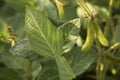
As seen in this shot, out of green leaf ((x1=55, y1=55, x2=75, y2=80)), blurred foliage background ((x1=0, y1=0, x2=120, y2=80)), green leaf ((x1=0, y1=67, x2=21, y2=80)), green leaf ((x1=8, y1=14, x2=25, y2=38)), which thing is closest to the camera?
green leaf ((x1=55, y1=55, x2=75, y2=80))

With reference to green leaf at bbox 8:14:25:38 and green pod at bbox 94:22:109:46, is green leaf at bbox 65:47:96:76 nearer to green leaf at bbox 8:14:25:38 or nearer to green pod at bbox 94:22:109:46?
green pod at bbox 94:22:109:46

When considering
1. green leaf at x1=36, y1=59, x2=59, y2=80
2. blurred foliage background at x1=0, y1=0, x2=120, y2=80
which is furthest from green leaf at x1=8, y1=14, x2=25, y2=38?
green leaf at x1=36, y1=59, x2=59, y2=80

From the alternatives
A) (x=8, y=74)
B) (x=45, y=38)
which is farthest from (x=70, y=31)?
(x=8, y=74)

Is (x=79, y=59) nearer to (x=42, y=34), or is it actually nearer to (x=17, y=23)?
(x=42, y=34)

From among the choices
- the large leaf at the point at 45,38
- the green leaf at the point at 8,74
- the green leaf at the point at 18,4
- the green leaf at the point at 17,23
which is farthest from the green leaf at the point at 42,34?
the green leaf at the point at 18,4

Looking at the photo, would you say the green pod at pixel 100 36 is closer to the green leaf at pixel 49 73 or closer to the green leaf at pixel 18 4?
the green leaf at pixel 49 73

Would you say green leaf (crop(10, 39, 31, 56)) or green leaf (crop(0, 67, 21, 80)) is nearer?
green leaf (crop(10, 39, 31, 56))

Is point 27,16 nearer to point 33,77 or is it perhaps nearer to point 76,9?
point 33,77

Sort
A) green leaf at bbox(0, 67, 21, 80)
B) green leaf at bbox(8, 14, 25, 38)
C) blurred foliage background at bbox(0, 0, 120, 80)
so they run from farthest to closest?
green leaf at bbox(8, 14, 25, 38), green leaf at bbox(0, 67, 21, 80), blurred foliage background at bbox(0, 0, 120, 80)

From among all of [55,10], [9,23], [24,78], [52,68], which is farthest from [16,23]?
[52,68]
